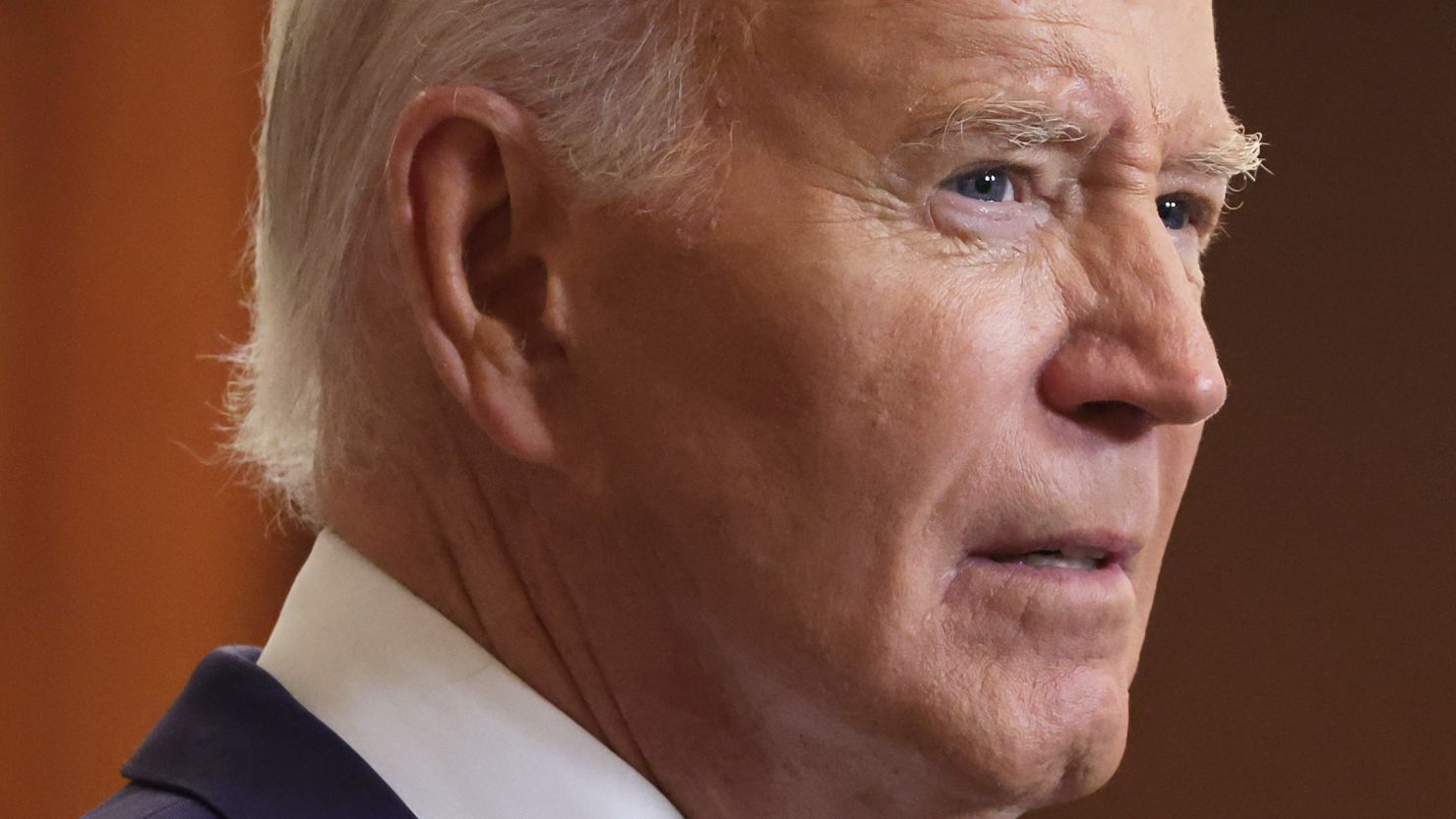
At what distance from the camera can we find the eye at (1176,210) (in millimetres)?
1390

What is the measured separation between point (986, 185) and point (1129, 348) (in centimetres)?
16

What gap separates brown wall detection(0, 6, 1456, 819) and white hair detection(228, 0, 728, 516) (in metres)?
1.21

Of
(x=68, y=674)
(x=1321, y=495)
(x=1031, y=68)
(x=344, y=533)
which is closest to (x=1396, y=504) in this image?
(x=1321, y=495)

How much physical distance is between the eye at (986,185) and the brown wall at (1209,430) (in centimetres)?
157

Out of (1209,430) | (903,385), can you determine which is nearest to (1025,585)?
(903,385)

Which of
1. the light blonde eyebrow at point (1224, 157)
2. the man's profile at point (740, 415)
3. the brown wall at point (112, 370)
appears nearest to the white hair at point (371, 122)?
the man's profile at point (740, 415)

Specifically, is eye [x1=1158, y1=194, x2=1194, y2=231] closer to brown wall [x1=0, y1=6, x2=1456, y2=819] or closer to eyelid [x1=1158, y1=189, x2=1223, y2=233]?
eyelid [x1=1158, y1=189, x2=1223, y2=233]

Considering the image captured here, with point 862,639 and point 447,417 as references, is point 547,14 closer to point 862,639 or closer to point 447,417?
point 447,417

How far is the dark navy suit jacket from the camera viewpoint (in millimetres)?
1220

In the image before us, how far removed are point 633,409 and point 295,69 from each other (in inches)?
18.9

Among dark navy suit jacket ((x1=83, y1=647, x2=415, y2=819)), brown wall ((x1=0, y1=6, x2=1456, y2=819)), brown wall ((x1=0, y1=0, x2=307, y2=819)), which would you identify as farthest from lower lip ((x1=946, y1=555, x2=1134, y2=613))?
brown wall ((x1=0, y1=0, x2=307, y2=819))

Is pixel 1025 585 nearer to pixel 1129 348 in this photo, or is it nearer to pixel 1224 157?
pixel 1129 348

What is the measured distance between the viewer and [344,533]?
1.39 meters

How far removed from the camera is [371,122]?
134 cm
